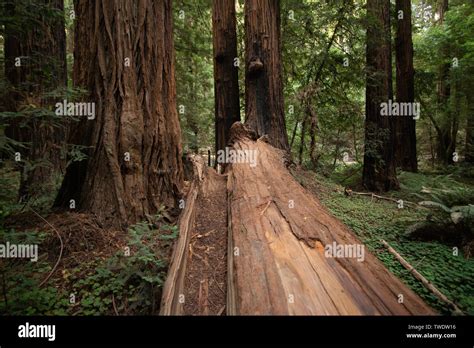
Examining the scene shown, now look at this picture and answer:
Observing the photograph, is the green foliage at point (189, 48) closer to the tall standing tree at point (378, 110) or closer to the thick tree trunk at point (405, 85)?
the tall standing tree at point (378, 110)

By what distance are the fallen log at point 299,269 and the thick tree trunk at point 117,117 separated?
136 centimetres

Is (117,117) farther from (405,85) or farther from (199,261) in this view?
(405,85)

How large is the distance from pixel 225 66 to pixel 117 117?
5083 millimetres

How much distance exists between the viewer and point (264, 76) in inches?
272

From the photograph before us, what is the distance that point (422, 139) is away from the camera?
17062mm

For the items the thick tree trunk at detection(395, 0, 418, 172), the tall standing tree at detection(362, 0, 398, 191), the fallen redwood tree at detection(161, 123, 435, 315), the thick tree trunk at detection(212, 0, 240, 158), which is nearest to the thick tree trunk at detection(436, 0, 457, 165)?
the thick tree trunk at detection(395, 0, 418, 172)

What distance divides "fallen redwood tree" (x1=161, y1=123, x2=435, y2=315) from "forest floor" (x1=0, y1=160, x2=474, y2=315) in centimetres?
33

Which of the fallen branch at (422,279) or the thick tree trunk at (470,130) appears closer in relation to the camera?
the fallen branch at (422,279)

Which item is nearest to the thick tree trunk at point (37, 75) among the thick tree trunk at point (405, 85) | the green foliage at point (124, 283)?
the green foliage at point (124, 283)

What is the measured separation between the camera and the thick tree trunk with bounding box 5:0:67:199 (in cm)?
315

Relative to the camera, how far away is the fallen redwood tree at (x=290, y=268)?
196cm

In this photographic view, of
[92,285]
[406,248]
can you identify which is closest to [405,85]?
[406,248]

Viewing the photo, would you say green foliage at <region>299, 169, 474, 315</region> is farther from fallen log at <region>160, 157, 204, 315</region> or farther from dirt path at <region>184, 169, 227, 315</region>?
fallen log at <region>160, 157, 204, 315</region>
